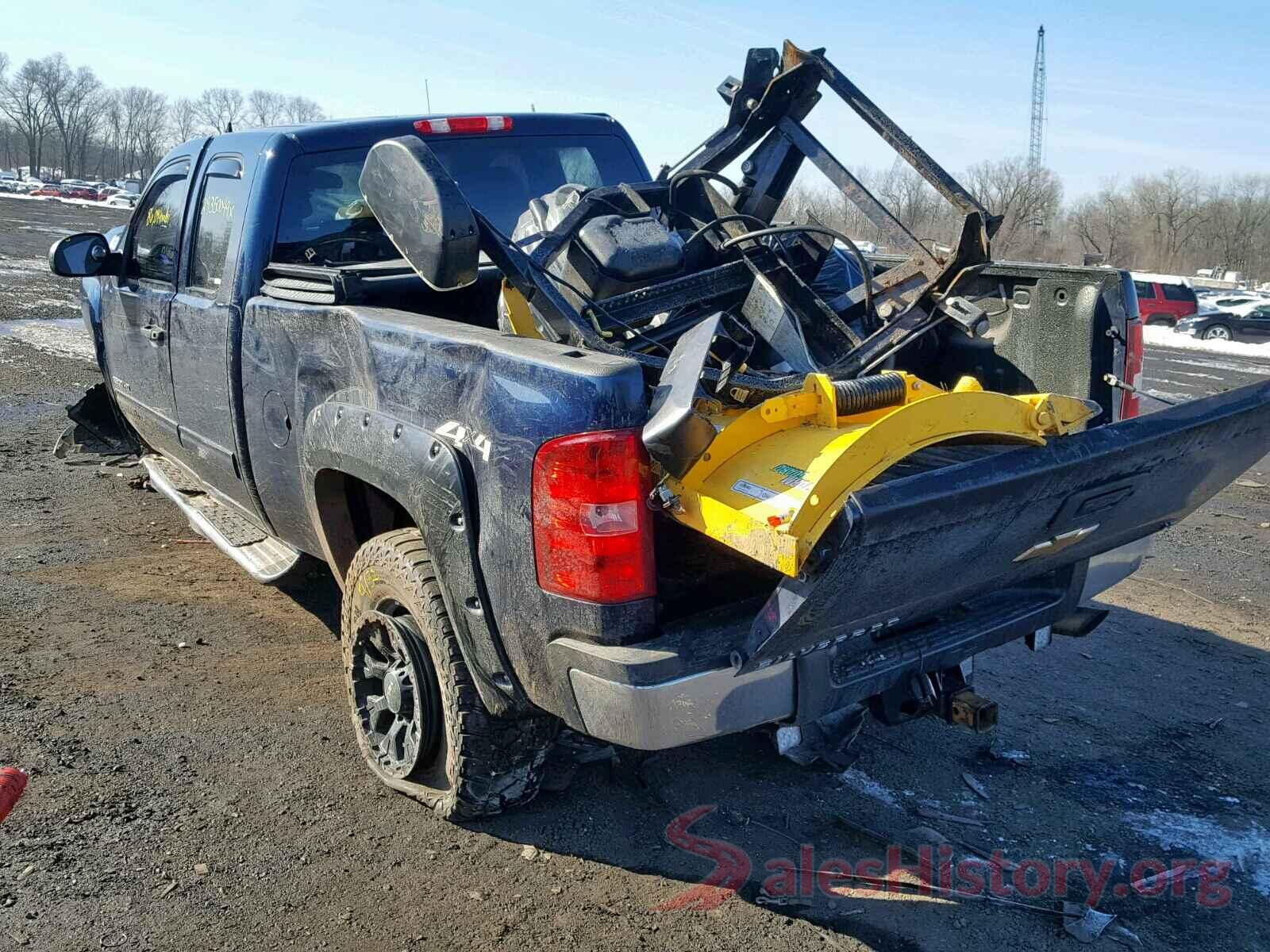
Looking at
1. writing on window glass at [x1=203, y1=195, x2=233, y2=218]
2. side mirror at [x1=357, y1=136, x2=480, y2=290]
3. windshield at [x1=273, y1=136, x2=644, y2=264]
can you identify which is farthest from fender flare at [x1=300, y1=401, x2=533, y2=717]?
writing on window glass at [x1=203, y1=195, x2=233, y2=218]

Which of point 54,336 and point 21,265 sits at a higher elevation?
point 21,265

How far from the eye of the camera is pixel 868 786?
Answer: 3.57 metres

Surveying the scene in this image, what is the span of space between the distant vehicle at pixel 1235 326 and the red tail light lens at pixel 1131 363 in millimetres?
27370

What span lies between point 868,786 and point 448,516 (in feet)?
5.65

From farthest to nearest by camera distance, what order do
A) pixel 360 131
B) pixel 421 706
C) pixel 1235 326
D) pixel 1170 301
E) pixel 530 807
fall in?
pixel 1170 301
pixel 1235 326
pixel 360 131
pixel 530 807
pixel 421 706

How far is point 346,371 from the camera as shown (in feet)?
10.9

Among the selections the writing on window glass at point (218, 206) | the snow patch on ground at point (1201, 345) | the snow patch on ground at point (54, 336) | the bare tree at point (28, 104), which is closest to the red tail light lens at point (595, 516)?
the writing on window glass at point (218, 206)

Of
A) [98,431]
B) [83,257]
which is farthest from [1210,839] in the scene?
[98,431]

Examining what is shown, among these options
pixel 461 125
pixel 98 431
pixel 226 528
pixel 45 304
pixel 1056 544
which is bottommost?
pixel 226 528

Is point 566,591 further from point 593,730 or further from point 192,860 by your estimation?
point 192,860

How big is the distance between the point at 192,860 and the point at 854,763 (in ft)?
6.91

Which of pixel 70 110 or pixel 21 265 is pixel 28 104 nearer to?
pixel 70 110

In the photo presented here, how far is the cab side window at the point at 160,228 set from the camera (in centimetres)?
488

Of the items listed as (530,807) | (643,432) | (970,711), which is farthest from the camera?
(530,807)
